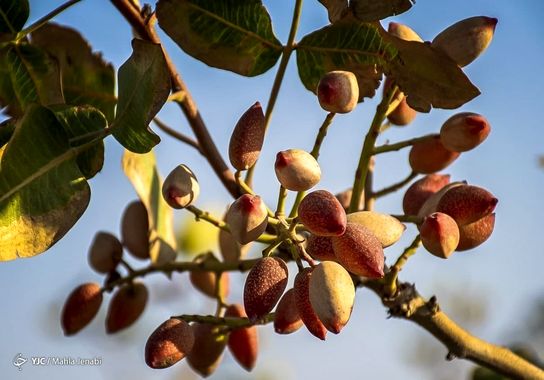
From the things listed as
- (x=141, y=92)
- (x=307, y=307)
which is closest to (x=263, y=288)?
(x=307, y=307)

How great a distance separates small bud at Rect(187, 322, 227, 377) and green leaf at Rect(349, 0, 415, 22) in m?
0.42

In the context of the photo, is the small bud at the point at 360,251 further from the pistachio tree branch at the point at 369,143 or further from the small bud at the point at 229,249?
the small bud at the point at 229,249

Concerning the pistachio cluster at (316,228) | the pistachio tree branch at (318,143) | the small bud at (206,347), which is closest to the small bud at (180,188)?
the pistachio cluster at (316,228)

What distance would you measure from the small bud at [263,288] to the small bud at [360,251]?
0.06 meters

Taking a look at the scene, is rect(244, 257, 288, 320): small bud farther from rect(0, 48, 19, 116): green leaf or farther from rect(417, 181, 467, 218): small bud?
rect(0, 48, 19, 116): green leaf

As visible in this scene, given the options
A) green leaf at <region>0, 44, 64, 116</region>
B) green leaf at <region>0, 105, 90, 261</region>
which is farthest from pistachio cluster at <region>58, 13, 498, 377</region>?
green leaf at <region>0, 44, 64, 116</region>

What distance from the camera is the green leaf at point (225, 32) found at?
1.02 m

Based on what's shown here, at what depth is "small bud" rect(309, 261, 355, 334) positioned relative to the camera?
0.78m

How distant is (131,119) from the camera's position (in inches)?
36.7

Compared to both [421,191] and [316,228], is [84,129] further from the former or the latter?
[421,191]

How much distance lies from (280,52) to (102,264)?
428mm

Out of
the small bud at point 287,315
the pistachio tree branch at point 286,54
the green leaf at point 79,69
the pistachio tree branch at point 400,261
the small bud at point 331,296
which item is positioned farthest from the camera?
the green leaf at point 79,69

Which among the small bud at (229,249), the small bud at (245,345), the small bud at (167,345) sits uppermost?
the small bud at (229,249)

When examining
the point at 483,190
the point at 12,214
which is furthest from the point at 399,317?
the point at 12,214
